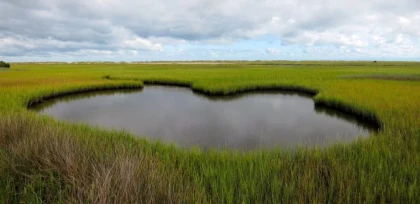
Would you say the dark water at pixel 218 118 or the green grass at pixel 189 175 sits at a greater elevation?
the green grass at pixel 189 175

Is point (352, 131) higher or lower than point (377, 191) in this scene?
lower

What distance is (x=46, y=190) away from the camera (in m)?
2.95

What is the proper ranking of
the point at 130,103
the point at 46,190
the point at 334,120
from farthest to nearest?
the point at 130,103 < the point at 334,120 < the point at 46,190

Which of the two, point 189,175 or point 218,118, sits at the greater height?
point 189,175

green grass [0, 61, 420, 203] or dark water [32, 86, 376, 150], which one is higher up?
green grass [0, 61, 420, 203]

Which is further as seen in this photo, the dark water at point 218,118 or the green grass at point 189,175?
the dark water at point 218,118

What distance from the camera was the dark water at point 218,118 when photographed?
7.96 m

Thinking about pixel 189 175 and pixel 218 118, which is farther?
pixel 218 118

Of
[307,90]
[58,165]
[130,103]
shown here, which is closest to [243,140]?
[58,165]

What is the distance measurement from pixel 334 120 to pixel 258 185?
8.45 meters

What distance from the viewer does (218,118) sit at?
10.7m

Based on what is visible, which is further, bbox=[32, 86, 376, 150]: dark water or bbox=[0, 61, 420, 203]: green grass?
bbox=[32, 86, 376, 150]: dark water

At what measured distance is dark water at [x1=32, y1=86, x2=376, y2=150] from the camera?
7965mm

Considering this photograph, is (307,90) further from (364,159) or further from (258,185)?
(258,185)
